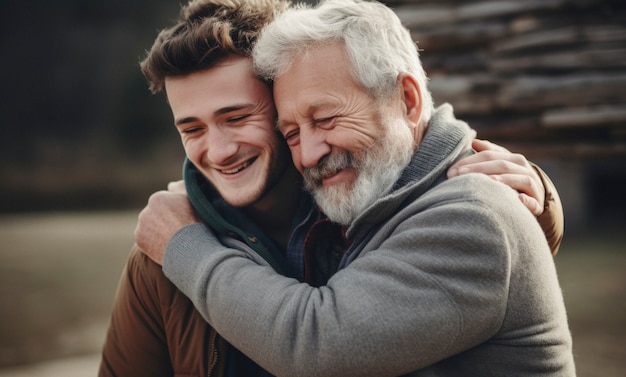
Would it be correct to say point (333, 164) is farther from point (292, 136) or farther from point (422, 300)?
point (422, 300)

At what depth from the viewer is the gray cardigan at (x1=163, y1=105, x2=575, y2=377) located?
1.66 meters

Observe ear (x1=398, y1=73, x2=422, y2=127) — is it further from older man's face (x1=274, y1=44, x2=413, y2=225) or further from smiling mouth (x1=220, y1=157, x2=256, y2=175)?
smiling mouth (x1=220, y1=157, x2=256, y2=175)

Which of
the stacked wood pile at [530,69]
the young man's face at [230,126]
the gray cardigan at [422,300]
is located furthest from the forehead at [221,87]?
the stacked wood pile at [530,69]

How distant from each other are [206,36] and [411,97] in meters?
0.79

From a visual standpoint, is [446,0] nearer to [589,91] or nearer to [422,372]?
[589,91]

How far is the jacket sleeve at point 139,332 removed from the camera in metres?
2.35

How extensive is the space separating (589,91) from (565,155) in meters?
0.52

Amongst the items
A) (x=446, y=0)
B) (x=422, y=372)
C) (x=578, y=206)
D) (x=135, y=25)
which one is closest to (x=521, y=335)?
(x=422, y=372)

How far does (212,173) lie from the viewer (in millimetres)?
2457

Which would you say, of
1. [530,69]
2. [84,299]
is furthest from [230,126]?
[84,299]

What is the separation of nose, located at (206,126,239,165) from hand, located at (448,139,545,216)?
0.84 metres

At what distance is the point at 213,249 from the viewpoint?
80.4 inches

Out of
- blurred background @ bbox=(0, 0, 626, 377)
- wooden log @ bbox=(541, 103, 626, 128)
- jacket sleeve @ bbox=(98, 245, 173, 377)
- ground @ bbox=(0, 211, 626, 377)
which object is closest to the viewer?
jacket sleeve @ bbox=(98, 245, 173, 377)

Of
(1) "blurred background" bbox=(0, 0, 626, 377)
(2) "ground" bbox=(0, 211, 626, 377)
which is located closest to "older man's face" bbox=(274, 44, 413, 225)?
(1) "blurred background" bbox=(0, 0, 626, 377)
